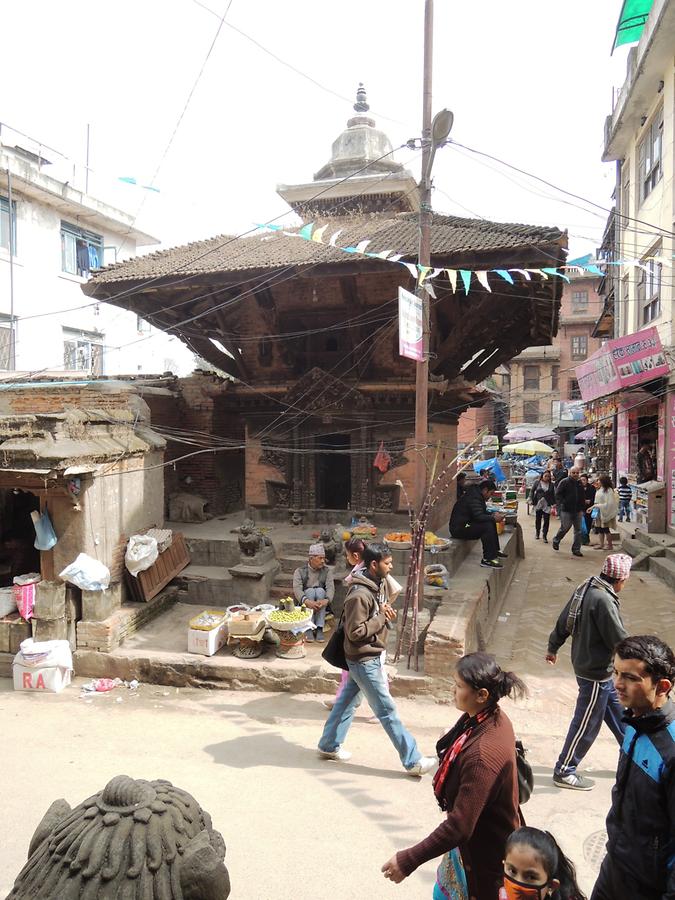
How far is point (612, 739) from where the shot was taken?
224 inches

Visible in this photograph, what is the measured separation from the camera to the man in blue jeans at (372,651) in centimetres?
466

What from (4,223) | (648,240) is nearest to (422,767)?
(648,240)

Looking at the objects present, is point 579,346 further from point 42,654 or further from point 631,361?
point 42,654

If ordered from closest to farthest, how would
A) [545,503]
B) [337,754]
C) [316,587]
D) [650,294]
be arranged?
[337,754]
[316,587]
[650,294]
[545,503]

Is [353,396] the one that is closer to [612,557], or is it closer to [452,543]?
[452,543]

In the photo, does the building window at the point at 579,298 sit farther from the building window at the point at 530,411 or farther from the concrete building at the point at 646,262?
the concrete building at the point at 646,262

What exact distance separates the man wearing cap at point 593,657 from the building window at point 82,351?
18.6 meters

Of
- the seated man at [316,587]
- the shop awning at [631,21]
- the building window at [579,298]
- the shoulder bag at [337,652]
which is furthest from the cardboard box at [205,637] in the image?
the building window at [579,298]

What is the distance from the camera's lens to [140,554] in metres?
8.59

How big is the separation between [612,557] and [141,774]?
13.6 ft

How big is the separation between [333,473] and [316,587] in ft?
17.6

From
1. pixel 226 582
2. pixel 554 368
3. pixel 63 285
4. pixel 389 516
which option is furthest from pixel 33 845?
pixel 554 368

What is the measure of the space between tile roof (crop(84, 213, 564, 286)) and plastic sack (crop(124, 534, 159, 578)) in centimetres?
446

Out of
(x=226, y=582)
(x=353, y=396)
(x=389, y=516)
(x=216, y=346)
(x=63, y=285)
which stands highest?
(x=63, y=285)
